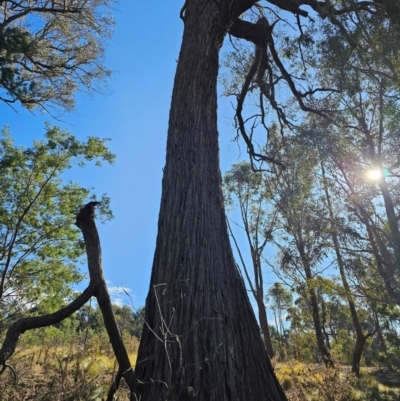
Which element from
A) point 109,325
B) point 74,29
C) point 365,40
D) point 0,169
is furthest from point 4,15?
point 109,325

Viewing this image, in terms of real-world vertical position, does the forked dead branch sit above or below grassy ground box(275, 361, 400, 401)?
above

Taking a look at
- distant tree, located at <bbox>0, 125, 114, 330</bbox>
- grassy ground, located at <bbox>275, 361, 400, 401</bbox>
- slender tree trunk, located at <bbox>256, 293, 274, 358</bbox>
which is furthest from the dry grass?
slender tree trunk, located at <bbox>256, 293, 274, 358</bbox>

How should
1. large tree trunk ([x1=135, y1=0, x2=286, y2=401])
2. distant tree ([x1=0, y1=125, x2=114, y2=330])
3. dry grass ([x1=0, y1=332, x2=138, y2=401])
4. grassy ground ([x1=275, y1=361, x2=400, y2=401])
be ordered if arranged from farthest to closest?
distant tree ([x1=0, y1=125, x2=114, y2=330]), grassy ground ([x1=275, y1=361, x2=400, y2=401]), dry grass ([x1=0, y1=332, x2=138, y2=401]), large tree trunk ([x1=135, y1=0, x2=286, y2=401])

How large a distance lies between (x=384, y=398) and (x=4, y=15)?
1180 cm

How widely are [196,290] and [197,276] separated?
0.09 metres

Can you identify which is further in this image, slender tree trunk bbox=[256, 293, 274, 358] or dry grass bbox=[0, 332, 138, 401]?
slender tree trunk bbox=[256, 293, 274, 358]

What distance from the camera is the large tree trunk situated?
5.27 feet

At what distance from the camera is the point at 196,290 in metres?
1.87

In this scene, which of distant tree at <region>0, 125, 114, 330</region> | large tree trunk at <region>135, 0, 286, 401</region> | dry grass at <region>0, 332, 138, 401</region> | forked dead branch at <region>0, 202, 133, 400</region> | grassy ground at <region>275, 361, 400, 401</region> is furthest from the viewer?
distant tree at <region>0, 125, 114, 330</region>

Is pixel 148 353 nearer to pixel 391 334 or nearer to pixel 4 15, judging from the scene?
pixel 4 15

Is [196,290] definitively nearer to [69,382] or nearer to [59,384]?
[59,384]

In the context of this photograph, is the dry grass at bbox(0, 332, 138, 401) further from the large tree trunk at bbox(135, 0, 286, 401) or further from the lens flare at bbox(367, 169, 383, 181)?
the lens flare at bbox(367, 169, 383, 181)

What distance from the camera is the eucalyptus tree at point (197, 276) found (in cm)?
162

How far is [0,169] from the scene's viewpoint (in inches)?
384
